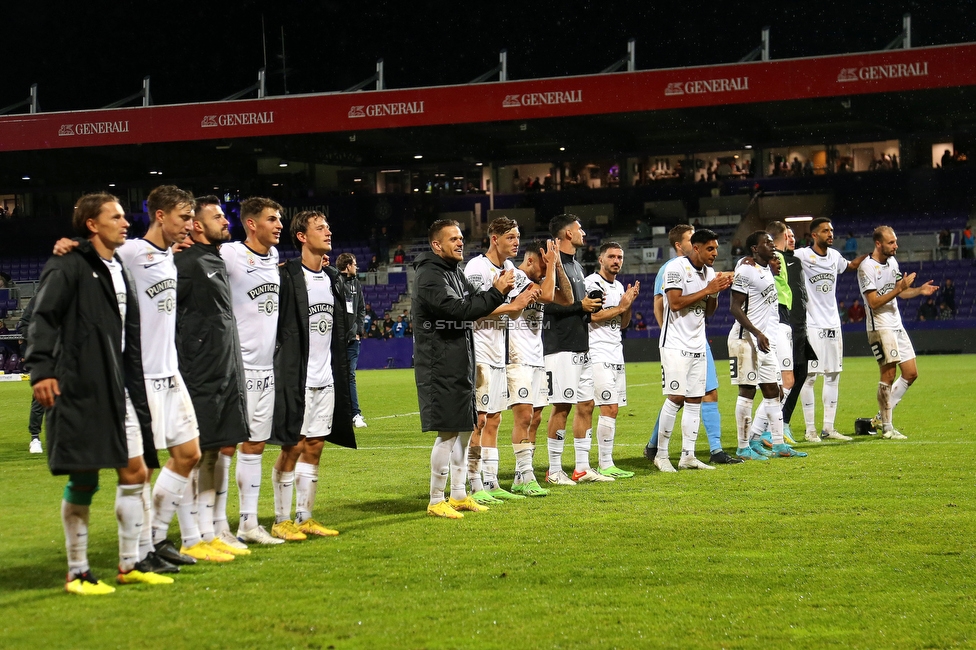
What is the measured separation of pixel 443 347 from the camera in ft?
25.8

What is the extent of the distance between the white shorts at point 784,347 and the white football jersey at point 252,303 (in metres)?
6.44

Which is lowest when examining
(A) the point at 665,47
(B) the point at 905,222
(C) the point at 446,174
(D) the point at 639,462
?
(D) the point at 639,462

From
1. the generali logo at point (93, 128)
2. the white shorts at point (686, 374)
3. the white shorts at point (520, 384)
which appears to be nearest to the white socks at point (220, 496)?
the white shorts at point (520, 384)

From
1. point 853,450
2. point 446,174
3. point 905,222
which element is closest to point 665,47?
point 446,174

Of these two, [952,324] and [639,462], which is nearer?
[639,462]

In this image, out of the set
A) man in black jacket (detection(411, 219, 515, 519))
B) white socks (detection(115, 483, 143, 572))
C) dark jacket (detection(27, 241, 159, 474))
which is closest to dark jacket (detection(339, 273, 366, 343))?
man in black jacket (detection(411, 219, 515, 519))

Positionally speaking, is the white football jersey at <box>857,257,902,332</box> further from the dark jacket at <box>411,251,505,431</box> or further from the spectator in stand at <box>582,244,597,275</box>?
the spectator in stand at <box>582,244,597,275</box>

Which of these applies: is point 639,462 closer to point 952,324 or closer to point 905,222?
point 952,324

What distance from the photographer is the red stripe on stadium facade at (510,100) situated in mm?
33594

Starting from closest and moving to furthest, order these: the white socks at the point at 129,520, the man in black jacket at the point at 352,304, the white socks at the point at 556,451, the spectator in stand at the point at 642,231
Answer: the white socks at the point at 129,520 < the white socks at the point at 556,451 < the man in black jacket at the point at 352,304 < the spectator in stand at the point at 642,231

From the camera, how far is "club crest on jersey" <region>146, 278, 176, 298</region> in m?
6.17

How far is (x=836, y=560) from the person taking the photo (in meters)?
6.16

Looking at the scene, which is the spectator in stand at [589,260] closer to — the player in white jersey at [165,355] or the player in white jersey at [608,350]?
the player in white jersey at [608,350]

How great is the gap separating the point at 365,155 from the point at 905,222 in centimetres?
2361
